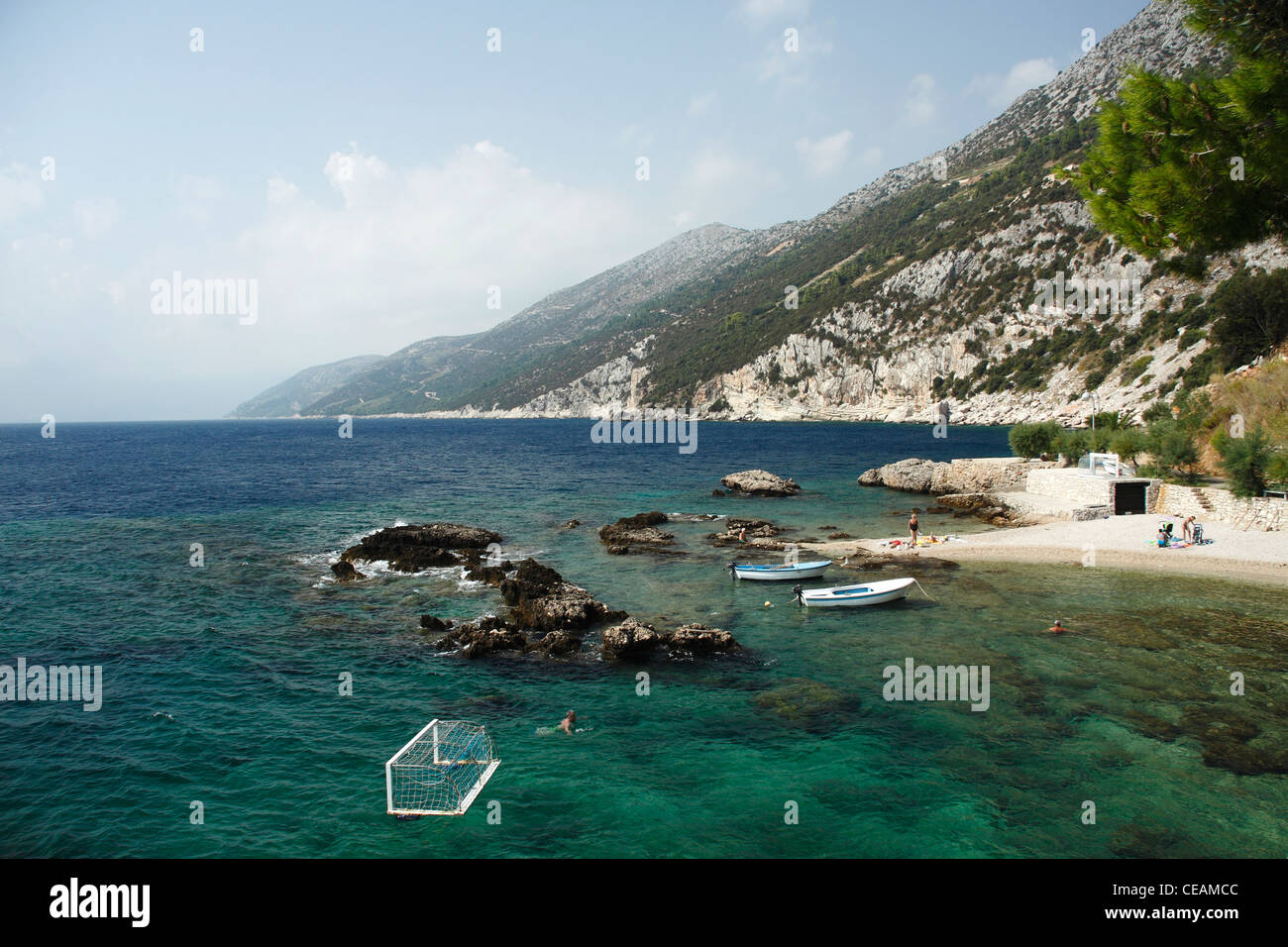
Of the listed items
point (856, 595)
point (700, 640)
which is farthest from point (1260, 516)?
point (700, 640)

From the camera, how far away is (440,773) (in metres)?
13.1

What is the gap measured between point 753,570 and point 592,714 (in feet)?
42.4

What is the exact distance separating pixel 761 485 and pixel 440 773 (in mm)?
40675

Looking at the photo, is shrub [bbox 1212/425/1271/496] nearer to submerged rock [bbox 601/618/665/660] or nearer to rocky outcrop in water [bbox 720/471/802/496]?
rocky outcrop in water [bbox 720/471/802/496]

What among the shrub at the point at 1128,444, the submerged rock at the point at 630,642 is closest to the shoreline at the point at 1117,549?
the shrub at the point at 1128,444

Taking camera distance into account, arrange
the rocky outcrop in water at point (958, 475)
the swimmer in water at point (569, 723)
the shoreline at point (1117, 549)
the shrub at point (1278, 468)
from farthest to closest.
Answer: the rocky outcrop in water at point (958, 475) → the shrub at point (1278, 468) → the shoreline at point (1117, 549) → the swimmer in water at point (569, 723)

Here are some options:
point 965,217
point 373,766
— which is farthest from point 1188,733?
point 965,217

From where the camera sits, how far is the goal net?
39.5 feet

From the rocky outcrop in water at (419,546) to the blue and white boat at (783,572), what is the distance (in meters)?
14.1

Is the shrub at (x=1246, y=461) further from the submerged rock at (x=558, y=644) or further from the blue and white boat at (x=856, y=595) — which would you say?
the submerged rock at (x=558, y=644)

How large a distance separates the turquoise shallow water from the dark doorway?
10.8 m

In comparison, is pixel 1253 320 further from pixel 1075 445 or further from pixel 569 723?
pixel 569 723

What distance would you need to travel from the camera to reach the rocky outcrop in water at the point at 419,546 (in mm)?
31062
